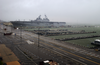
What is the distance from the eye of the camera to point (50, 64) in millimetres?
6320

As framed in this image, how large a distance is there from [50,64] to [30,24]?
67.7 meters

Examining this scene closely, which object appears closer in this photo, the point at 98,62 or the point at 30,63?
the point at 30,63

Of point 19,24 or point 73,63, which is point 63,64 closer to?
point 73,63

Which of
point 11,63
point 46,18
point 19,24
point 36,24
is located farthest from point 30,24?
point 11,63

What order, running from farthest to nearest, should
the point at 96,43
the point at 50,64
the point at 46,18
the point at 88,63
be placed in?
1. the point at 46,18
2. the point at 96,43
3. the point at 88,63
4. the point at 50,64

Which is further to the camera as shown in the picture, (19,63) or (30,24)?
(30,24)

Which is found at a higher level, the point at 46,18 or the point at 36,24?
the point at 46,18

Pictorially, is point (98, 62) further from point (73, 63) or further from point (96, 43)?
point (96, 43)

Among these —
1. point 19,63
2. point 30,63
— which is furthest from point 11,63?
point 30,63

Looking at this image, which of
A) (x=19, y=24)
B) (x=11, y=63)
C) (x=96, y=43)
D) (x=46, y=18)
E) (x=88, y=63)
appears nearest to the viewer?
(x=11, y=63)

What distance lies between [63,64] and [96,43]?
10.5m

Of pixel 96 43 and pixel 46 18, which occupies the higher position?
pixel 46 18

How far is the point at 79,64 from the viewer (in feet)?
23.9

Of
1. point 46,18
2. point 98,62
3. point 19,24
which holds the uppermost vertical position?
point 46,18
